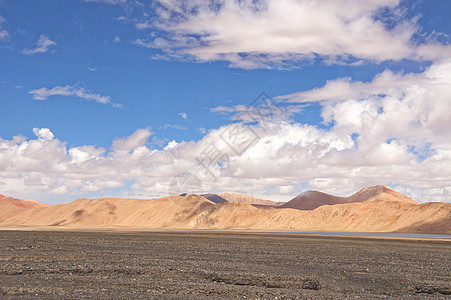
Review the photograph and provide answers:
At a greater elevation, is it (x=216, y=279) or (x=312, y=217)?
(x=312, y=217)

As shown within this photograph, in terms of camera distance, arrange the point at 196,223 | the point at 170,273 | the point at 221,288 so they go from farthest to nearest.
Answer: the point at 196,223 → the point at 170,273 → the point at 221,288

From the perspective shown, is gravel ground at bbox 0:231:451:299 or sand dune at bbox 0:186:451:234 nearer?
gravel ground at bbox 0:231:451:299

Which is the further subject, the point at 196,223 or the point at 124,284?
the point at 196,223

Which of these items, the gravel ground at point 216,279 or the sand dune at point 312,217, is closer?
the gravel ground at point 216,279

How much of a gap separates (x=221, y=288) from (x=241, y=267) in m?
6.91

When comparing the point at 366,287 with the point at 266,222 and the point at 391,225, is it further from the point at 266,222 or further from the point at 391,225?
the point at 266,222

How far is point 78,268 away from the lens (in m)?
20.8

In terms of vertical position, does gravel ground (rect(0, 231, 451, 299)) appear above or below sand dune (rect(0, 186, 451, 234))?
below

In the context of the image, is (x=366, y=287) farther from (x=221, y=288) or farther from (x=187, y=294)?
(x=187, y=294)

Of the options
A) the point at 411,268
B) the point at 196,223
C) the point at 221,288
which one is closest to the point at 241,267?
the point at 221,288

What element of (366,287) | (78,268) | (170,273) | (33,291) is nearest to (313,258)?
(366,287)

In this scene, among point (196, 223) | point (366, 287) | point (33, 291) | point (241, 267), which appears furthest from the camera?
point (196, 223)

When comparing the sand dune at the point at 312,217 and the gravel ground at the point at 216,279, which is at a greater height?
the sand dune at the point at 312,217

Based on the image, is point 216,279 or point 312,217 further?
point 312,217
